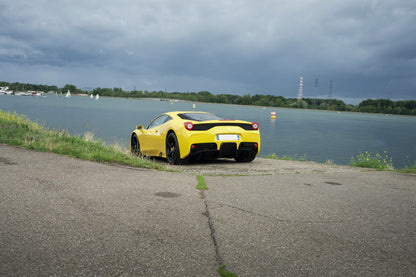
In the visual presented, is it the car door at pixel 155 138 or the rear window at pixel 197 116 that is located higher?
the rear window at pixel 197 116

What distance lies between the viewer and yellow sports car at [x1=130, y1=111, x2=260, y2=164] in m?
8.14

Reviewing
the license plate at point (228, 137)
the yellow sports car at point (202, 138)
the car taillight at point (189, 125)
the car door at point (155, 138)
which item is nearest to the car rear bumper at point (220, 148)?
the yellow sports car at point (202, 138)

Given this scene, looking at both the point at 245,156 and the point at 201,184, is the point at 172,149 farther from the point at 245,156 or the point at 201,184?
the point at 201,184

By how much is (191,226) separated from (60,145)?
521 centimetres

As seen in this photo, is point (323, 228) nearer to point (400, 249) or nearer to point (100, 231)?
point (400, 249)

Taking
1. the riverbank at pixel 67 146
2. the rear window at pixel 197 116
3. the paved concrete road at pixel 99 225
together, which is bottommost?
the paved concrete road at pixel 99 225

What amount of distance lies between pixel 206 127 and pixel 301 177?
2660 mm

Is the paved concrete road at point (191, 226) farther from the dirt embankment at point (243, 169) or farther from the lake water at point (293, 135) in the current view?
the lake water at point (293, 135)

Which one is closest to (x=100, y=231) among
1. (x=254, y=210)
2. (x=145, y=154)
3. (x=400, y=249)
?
(x=254, y=210)

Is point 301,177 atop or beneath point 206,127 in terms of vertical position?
beneath

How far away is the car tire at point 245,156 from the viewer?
30.2ft

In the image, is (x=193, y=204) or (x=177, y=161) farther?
(x=177, y=161)

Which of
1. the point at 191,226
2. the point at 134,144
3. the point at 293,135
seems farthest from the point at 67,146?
the point at 293,135

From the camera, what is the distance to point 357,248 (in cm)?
306
